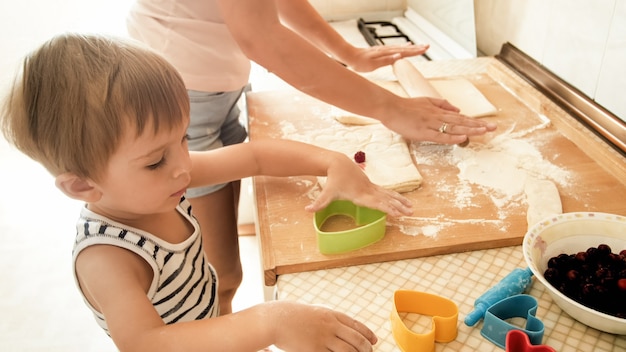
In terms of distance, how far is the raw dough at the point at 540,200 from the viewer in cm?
87

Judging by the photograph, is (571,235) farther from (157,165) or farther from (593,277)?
(157,165)

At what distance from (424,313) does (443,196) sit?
0.28m

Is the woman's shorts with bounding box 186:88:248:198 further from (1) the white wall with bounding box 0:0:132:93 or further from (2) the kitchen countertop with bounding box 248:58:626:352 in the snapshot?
(1) the white wall with bounding box 0:0:132:93

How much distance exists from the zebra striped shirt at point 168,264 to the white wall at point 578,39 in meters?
0.91

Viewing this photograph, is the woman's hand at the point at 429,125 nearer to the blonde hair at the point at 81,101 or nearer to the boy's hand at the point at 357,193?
the boy's hand at the point at 357,193

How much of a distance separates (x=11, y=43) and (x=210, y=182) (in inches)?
83.7

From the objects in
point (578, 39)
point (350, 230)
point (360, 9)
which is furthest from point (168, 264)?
point (360, 9)

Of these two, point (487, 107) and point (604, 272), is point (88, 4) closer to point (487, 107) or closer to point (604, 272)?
point (487, 107)

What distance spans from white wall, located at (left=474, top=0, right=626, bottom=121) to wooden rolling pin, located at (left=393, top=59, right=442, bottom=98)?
318 millimetres

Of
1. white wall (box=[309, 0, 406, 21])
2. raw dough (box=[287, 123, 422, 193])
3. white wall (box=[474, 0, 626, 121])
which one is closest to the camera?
raw dough (box=[287, 123, 422, 193])

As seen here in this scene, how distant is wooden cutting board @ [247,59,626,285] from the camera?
829mm

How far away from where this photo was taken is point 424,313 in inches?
28.7

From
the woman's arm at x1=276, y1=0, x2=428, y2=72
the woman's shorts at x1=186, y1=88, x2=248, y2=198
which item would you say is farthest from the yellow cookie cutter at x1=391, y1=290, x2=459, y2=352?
the woman's arm at x1=276, y1=0, x2=428, y2=72

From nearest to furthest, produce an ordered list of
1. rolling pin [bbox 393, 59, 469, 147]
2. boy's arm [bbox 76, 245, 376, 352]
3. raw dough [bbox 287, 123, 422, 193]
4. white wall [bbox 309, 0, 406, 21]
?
boy's arm [bbox 76, 245, 376, 352]
raw dough [bbox 287, 123, 422, 193]
rolling pin [bbox 393, 59, 469, 147]
white wall [bbox 309, 0, 406, 21]
